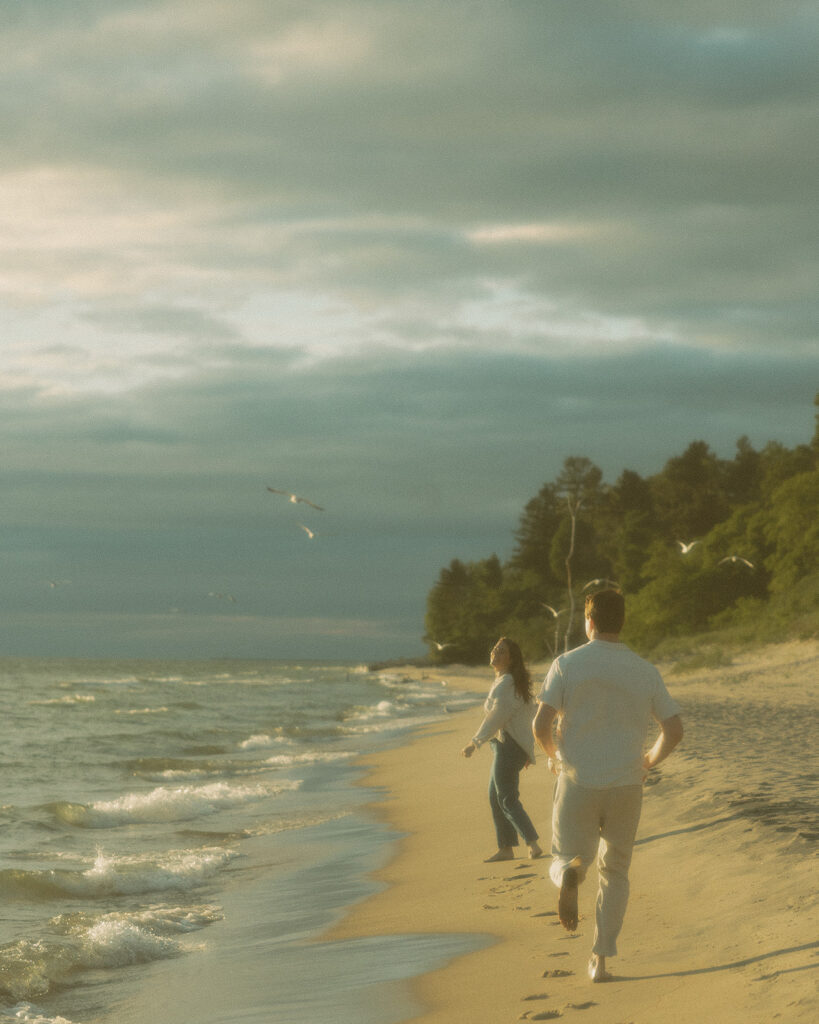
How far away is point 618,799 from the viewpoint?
5574 mm

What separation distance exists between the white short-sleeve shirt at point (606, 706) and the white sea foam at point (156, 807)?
11581 millimetres

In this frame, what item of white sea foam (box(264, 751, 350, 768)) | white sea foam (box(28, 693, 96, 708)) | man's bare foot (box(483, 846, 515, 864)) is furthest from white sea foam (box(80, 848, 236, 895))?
white sea foam (box(28, 693, 96, 708))

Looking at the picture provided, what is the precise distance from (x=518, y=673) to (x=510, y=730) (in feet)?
1.60

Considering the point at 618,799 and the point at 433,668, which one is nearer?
the point at 618,799

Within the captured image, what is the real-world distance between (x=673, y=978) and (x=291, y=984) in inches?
94.0

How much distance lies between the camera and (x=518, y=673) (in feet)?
31.9

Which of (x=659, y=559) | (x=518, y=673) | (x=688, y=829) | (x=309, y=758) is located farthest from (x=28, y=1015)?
(x=659, y=559)

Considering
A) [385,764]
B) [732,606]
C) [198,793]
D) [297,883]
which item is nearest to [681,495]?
[732,606]

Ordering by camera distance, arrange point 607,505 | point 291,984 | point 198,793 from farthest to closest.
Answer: point 607,505, point 198,793, point 291,984

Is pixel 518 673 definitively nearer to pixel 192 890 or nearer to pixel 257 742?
pixel 192 890

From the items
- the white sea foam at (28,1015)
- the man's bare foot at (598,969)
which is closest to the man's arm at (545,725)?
the man's bare foot at (598,969)

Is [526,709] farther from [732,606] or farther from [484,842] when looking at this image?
[732,606]

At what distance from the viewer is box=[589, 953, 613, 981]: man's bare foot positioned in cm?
577

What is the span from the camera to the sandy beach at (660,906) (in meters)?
5.42
